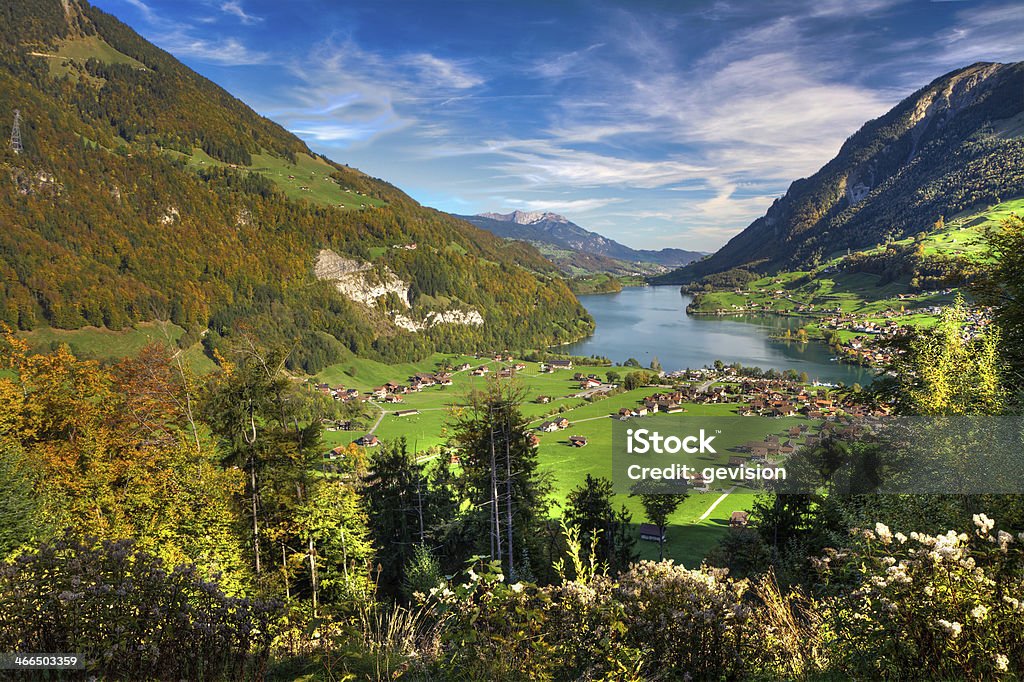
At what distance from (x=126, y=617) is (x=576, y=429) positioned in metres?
66.4

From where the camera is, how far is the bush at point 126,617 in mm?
3352

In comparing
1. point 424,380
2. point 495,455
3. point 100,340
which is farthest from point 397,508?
point 100,340

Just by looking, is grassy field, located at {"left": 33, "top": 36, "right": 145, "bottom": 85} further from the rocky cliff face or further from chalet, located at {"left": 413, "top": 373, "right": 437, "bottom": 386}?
chalet, located at {"left": 413, "top": 373, "right": 437, "bottom": 386}

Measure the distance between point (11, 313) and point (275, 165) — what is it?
12462 cm

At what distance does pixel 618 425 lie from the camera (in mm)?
67750

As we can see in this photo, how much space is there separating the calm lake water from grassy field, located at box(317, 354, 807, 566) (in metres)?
22.3

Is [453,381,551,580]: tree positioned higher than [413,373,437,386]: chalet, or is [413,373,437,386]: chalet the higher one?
[453,381,551,580]: tree

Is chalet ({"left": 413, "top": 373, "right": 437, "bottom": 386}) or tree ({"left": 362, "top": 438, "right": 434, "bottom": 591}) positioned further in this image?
chalet ({"left": 413, "top": 373, "right": 437, "bottom": 386})

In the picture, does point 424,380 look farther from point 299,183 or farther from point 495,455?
point 299,183

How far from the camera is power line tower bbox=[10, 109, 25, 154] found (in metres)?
120

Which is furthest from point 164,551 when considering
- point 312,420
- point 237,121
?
point 237,121

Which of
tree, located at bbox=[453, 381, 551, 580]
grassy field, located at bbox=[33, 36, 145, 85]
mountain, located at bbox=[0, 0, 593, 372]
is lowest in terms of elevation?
tree, located at bbox=[453, 381, 551, 580]

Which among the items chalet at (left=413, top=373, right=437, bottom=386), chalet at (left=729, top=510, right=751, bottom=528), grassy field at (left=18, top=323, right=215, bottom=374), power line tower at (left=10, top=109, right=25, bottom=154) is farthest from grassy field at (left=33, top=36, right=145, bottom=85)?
chalet at (left=729, top=510, right=751, bottom=528)

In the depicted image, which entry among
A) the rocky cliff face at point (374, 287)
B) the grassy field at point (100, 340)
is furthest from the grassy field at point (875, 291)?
the grassy field at point (100, 340)
